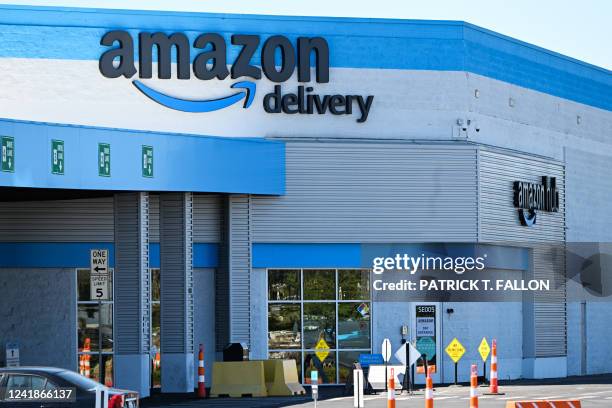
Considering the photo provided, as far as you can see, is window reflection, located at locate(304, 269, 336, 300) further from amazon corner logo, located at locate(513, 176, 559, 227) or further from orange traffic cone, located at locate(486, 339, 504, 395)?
orange traffic cone, located at locate(486, 339, 504, 395)

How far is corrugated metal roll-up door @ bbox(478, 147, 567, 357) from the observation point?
139 ft

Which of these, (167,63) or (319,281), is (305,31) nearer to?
(167,63)

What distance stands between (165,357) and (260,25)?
999cm

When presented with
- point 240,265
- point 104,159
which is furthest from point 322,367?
point 104,159

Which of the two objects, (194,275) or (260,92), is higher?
(260,92)

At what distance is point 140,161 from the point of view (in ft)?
112

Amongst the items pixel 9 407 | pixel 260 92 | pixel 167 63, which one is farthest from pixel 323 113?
pixel 9 407

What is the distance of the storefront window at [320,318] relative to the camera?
4072 centimetres

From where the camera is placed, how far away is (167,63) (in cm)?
4019

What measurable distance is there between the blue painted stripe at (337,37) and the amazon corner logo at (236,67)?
0.25 meters

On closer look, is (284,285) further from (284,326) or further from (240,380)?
(240,380)

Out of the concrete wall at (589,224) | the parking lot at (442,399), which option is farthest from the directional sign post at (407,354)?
the concrete wall at (589,224)

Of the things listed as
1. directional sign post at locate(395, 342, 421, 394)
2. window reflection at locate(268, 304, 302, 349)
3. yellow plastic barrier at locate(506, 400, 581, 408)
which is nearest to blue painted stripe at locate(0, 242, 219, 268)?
window reflection at locate(268, 304, 302, 349)

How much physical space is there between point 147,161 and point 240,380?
5.63m
